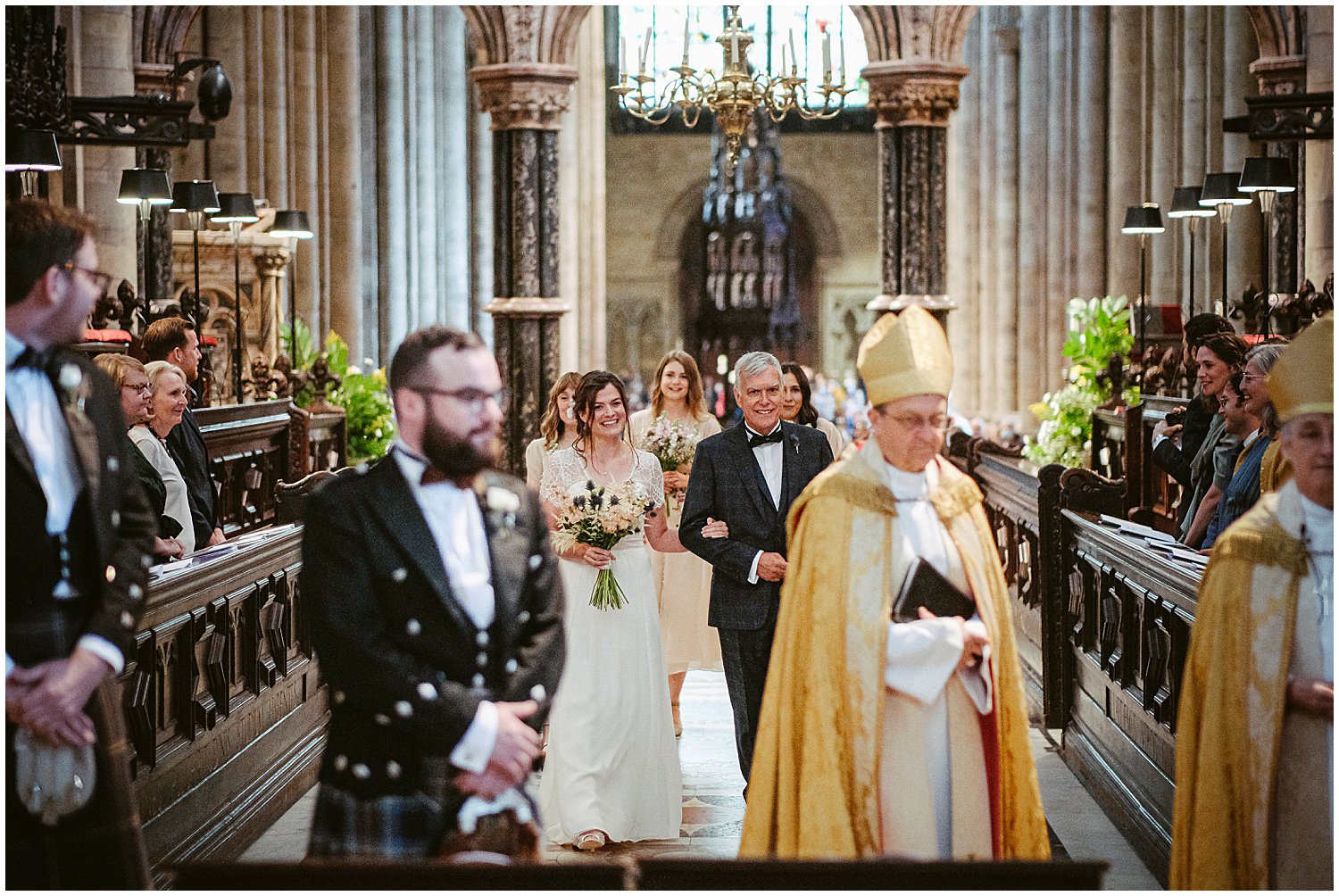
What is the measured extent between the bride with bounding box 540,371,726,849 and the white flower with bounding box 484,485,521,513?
255cm

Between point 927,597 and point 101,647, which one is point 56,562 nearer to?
point 101,647

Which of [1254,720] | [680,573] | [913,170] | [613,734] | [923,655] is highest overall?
[913,170]

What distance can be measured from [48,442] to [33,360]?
16 centimetres

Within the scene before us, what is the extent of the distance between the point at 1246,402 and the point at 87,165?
29.1 feet

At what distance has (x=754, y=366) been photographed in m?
5.62

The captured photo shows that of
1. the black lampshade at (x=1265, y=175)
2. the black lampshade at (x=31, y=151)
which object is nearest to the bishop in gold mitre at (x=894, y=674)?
the black lampshade at (x=31, y=151)

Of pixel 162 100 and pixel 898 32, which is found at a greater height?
pixel 898 32

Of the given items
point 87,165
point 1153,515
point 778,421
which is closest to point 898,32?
point 1153,515

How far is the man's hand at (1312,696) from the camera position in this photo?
11.0ft

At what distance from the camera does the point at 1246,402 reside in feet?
17.7

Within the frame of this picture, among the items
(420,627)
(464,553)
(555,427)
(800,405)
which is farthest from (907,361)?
(800,405)

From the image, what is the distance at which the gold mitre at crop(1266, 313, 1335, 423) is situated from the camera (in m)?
3.34

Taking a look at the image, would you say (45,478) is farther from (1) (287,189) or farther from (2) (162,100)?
(1) (287,189)

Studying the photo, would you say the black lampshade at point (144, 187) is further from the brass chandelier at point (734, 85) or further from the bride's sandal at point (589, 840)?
the bride's sandal at point (589, 840)
